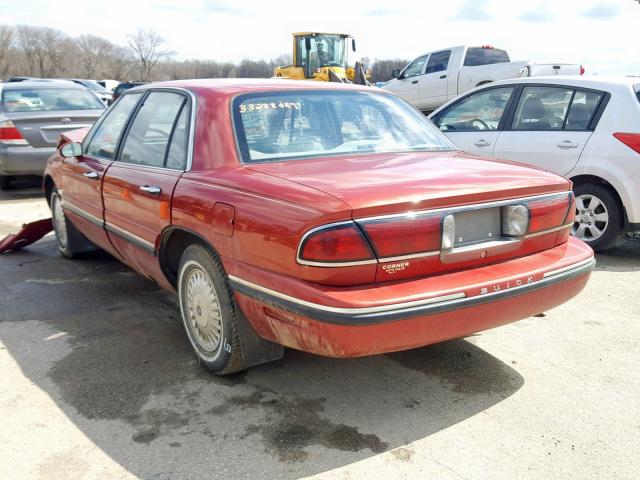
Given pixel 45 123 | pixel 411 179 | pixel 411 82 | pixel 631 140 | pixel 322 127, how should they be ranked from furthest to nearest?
pixel 411 82 → pixel 45 123 → pixel 631 140 → pixel 322 127 → pixel 411 179

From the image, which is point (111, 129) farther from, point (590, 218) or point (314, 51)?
point (314, 51)

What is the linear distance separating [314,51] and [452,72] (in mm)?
6335

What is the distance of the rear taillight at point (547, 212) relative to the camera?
10.1 ft

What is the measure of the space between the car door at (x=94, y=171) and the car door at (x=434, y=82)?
11.4m

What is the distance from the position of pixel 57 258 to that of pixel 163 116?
2690 mm

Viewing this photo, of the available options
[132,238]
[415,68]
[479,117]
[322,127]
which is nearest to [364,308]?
[322,127]

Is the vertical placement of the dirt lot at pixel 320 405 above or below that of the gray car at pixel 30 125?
below

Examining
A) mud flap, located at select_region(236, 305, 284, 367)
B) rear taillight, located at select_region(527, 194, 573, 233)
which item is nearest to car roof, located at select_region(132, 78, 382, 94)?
mud flap, located at select_region(236, 305, 284, 367)

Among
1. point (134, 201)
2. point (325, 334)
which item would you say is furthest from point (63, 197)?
point (325, 334)

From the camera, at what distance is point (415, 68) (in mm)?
15930

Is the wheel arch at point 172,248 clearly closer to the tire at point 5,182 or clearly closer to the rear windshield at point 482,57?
the tire at point 5,182

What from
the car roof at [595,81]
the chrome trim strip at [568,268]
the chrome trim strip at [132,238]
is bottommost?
the chrome trim strip at [132,238]

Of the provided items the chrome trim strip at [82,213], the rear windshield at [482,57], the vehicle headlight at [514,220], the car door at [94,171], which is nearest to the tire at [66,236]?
the chrome trim strip at [82,213]

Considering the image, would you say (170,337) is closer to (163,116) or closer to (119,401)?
(119,401)
